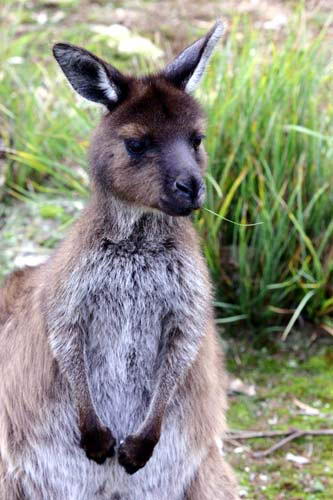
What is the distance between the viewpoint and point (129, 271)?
169 inches

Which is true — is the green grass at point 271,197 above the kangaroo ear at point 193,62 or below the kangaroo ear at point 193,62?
below

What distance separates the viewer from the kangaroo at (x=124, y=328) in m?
4.19

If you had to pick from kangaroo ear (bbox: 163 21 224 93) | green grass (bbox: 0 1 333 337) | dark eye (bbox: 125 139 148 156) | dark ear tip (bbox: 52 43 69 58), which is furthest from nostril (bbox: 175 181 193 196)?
green grass (bbox: 0 1 333 337)

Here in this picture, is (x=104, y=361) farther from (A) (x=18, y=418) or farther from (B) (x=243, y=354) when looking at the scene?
(B) (x=243, y=354)

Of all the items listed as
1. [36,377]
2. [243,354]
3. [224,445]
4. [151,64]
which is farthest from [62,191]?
[36,377]

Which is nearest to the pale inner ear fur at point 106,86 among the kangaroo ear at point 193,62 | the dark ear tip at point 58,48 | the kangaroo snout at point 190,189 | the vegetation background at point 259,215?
the dark ear tip at point 58,48

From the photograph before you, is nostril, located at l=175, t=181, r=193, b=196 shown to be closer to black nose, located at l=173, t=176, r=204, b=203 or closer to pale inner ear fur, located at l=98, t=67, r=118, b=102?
black nose, located at l=173, t=176, r=204, b=203

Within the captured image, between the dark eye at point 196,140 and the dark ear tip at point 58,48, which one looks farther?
the dark eye at point 196,140

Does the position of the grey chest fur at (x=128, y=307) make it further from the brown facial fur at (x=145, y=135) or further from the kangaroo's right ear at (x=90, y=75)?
the kangaroo's right ear at (x=90, y=75)

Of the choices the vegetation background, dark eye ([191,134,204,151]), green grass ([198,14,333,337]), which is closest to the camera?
dark eye ([191,134,204,151])

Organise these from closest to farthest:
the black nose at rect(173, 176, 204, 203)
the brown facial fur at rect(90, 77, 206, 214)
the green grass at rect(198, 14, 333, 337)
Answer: the black nose at rect(173, 176, 204, 203)
the brown facial fur at rect(90, 77, 206, 214)
the green grass at rect(198, 14, 333, 337)

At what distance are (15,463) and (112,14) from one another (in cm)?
543

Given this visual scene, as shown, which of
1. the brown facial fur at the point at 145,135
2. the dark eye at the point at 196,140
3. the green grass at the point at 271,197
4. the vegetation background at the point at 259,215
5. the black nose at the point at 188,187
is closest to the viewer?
the black nose at the point at 188,187

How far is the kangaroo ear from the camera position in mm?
4355
